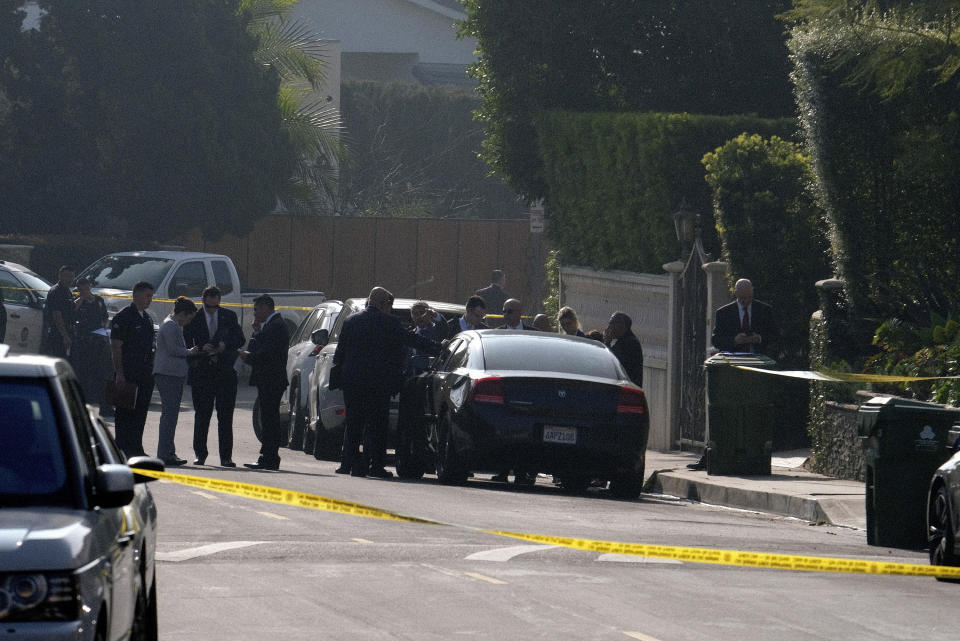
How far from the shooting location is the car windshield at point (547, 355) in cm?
1666

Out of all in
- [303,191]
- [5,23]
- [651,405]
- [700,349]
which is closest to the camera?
[700,349]

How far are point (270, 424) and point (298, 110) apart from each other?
2474cm

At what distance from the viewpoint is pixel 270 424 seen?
18453 mm

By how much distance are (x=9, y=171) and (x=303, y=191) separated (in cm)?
653

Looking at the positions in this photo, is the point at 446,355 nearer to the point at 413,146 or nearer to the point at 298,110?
the point at 298,110

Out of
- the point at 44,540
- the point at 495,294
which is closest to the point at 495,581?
the point at 44,540

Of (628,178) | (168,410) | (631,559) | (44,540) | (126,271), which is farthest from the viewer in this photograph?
(126,271)

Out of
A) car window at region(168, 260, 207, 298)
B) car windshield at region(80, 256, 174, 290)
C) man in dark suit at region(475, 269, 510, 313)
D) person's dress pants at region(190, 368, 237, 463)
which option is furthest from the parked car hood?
man in dark suit at region(475, 269, 510, 313)

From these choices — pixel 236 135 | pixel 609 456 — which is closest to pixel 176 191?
pixel 236 135

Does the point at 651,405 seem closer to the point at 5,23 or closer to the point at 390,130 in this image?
the point at 5,23

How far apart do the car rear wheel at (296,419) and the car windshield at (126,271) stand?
7793 mm

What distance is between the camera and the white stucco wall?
55.3m

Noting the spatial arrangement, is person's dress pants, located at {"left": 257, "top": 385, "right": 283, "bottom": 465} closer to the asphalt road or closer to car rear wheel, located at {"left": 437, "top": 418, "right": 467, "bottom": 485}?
car rear wheel, located at {"left": 437, "top": 418, "right": 467, "bottom": 485}

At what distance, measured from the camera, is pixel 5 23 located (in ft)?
121
